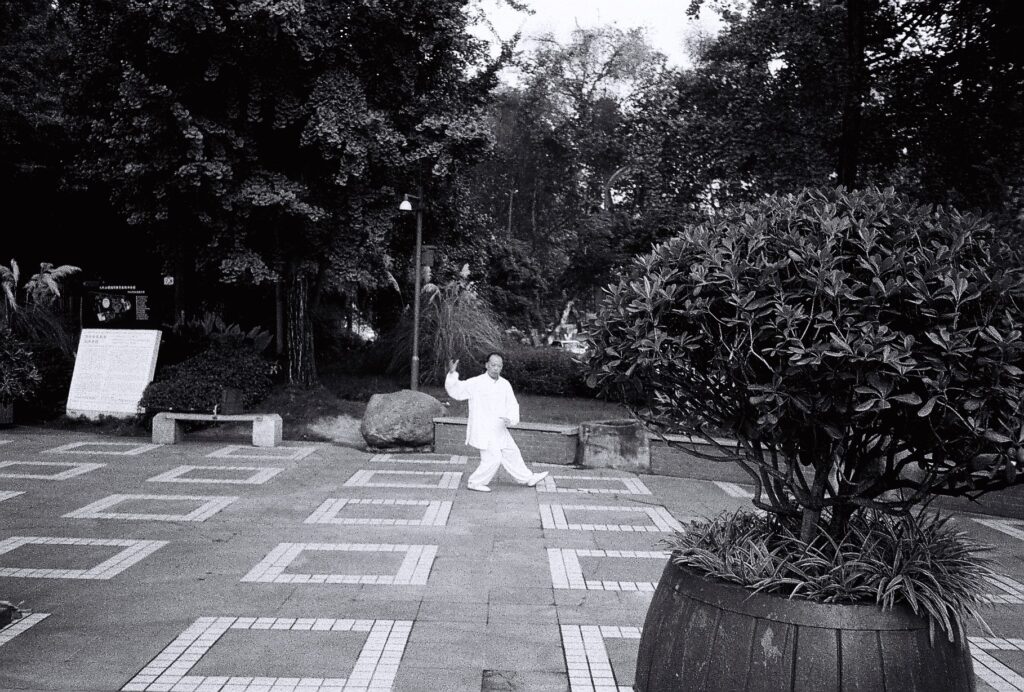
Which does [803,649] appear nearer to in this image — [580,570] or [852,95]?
[580,570]

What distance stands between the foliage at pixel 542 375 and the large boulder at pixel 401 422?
16.8ft

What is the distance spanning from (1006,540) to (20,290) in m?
19.8

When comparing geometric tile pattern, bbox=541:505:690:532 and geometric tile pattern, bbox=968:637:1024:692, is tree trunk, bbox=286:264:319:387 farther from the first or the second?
geometric tile pattern, bbox=968:637:1024:692

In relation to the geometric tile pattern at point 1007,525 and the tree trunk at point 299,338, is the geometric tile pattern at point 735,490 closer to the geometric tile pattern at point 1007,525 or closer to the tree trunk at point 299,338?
the geometric tile pattern at point 1007,525

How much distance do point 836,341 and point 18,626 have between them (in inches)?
197

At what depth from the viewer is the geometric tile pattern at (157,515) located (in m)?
8.41

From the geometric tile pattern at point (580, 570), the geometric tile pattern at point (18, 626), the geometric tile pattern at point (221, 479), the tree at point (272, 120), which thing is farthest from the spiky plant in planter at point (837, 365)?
the tree at point (272, 120)

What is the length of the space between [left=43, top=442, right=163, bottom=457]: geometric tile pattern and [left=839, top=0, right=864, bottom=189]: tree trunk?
1176 cm

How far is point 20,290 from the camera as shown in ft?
64.1

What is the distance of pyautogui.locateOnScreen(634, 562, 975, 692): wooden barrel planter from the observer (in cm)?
293

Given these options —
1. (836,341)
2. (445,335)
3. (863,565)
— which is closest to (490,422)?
(863,565)

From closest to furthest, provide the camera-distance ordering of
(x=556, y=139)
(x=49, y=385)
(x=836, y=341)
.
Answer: (x=836, y=341), (x=49, y=385), (x=556, y=139)

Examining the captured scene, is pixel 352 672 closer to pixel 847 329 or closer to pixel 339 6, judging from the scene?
pixel 847 329

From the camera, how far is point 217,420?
13.9 m
